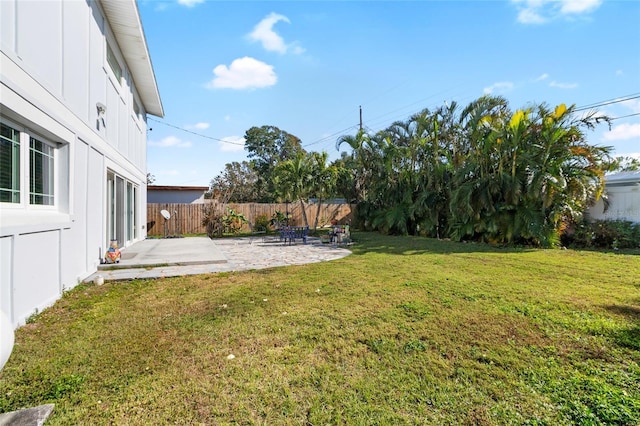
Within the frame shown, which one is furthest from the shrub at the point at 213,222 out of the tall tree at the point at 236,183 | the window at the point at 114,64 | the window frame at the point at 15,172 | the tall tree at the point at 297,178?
the tall tree at the point at 236,183

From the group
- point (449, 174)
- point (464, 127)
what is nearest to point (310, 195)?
point (449, 174)

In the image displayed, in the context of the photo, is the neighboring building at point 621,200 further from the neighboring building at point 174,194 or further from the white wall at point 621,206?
the neighboring building at point 174,194

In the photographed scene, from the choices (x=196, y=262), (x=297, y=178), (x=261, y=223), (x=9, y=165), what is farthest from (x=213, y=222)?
(x=9, y=165)

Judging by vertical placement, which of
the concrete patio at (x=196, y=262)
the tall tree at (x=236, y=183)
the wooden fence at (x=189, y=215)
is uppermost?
the tall tree at (x=236, y=183)

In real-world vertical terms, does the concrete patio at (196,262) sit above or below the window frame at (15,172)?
below

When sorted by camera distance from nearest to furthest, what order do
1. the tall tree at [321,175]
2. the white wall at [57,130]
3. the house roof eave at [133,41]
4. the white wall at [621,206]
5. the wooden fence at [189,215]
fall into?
the white wall at [57,130], the house roof eave at [133,41], the white wall at [621,206], the tall tree at [321,175], the wooden fence at [189,215]

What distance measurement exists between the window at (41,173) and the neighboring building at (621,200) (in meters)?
16.4

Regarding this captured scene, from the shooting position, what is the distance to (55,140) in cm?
488

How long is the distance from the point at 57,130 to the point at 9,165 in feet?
3.20

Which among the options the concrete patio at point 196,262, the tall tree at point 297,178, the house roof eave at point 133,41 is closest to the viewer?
the concrete patio at point 196,262

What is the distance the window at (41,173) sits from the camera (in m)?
4.41

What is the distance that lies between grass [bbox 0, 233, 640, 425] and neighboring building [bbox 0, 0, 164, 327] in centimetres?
66

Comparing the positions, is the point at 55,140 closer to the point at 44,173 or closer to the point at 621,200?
the point at 44,173

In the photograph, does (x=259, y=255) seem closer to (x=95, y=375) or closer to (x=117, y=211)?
(x=117, y=211)
